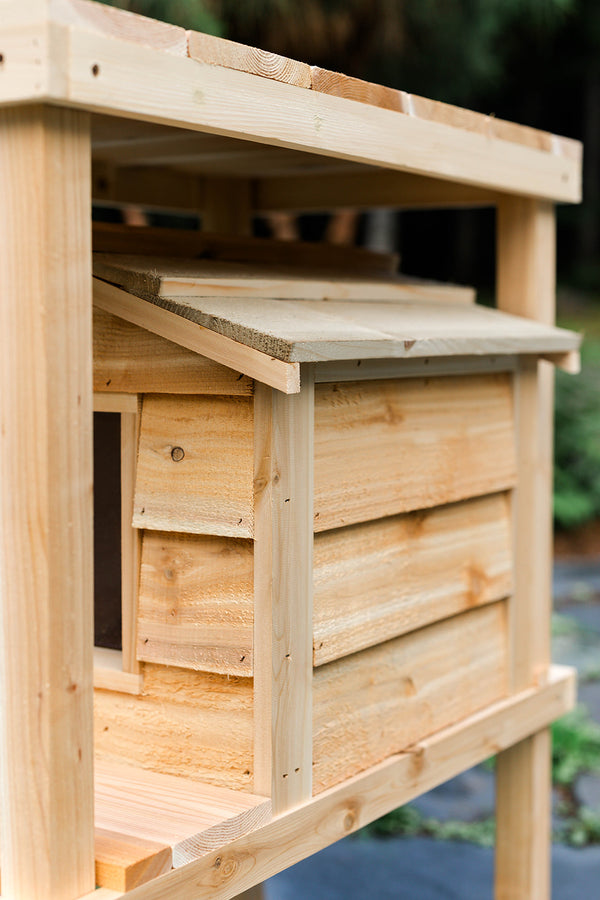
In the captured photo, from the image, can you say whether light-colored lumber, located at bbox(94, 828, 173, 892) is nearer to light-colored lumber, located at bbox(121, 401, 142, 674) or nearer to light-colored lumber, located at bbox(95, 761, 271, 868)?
light-colored lumber, located at bbox(95, 761, 271, 868)

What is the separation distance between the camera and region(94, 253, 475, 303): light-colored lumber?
169 centimetres

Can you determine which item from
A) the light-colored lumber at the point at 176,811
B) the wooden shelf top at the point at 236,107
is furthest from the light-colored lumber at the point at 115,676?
the wooden shelf top at the point at 236,107

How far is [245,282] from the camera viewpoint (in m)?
1.88

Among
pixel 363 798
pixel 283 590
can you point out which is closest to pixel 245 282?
pixel 283 590

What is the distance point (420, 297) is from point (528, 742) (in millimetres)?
1178

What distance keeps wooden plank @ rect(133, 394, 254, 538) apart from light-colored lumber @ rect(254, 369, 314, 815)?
0.11 feet

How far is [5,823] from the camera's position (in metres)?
1.38

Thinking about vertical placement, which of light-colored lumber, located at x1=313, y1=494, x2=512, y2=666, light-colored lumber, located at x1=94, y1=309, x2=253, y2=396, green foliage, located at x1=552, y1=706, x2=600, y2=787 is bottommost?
green foliage, located at x1=552, y1=706, x2=600, y2=787

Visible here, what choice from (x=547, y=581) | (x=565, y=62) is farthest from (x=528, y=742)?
(x=565, y=62)

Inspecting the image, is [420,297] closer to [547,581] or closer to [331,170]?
[331,170]

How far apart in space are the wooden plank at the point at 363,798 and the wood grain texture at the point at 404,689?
0.03m

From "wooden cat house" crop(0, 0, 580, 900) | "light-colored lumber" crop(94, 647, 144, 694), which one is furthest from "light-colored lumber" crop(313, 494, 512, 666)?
"light-colored lumber" crop(94, 647, 144, 694)

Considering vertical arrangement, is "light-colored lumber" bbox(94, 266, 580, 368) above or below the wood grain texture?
above

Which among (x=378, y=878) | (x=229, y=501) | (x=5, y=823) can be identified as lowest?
(x=378, y=878)
